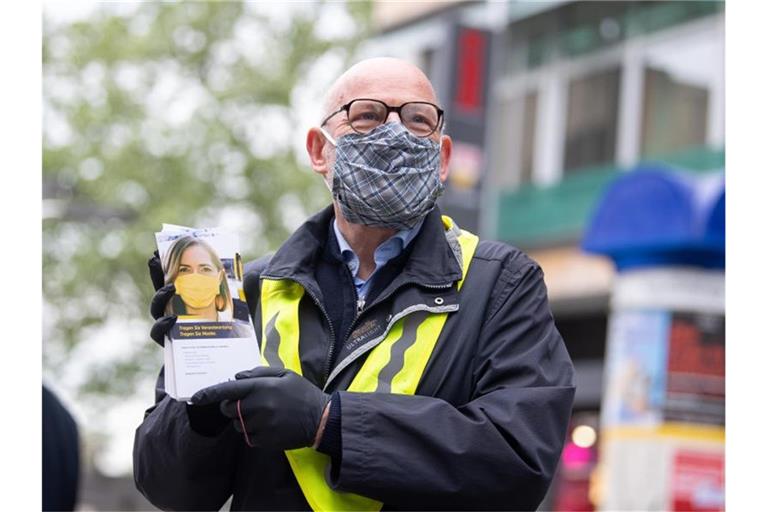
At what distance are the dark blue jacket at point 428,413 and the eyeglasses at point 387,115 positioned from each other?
0.22m

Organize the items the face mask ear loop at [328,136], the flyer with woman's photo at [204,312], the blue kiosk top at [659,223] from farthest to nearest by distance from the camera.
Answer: the blue kiosk top at [659,223], the face mask ear loop at [328,136], the flyer with woman's photo at [204,312]

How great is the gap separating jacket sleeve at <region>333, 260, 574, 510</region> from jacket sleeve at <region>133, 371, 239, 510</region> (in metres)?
0.31

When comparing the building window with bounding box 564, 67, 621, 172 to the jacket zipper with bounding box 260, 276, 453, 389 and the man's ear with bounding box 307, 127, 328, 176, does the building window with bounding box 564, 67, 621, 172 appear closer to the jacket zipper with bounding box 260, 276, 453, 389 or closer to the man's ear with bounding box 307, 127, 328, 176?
the man's ear with bounding box 307, 127, 328, 176

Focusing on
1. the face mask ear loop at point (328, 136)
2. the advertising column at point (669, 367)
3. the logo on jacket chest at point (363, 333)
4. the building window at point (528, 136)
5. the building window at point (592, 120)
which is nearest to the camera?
the logo on jacket chest at point (363, 333)

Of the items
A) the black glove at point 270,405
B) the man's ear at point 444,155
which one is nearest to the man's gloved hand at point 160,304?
the black glove at point 270,405

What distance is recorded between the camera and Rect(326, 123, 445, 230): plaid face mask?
3.33 m

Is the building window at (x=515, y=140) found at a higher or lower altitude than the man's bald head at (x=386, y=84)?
higher

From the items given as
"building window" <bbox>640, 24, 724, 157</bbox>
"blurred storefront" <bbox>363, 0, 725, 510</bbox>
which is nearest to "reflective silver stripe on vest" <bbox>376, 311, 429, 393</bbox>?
"blurred storefront" <bbox>363, 0, 725, 510</bbox>

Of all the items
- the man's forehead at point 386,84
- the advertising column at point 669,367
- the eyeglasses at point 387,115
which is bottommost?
the advertising column at point 669,367

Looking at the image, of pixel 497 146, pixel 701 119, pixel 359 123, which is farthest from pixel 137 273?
pixel 359 123

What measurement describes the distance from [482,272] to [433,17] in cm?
1719

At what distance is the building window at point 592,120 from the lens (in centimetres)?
1858

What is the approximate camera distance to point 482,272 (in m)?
3.30

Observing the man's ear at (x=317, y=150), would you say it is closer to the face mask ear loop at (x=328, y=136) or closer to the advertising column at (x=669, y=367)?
the face mask ear loop at (x=328, y=136)
